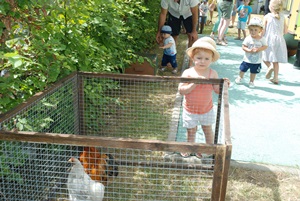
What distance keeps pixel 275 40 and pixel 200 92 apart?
3652 mm

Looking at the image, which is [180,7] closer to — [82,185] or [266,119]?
[266,119]

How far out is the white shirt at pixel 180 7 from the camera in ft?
20.0

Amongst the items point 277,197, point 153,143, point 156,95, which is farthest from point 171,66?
point 153,143

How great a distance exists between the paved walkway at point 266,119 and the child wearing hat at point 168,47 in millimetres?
1081

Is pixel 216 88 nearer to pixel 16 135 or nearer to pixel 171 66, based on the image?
pixel 16 135

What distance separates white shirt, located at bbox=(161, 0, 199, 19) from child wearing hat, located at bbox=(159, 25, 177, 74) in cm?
33

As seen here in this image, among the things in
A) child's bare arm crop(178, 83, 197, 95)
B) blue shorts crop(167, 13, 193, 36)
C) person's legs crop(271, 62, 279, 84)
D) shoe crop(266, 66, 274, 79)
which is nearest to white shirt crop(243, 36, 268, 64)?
person's legs crop(271, 62, 279, 84)

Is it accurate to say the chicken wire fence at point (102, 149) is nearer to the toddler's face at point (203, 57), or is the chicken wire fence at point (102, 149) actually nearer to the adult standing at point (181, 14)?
the toddler's face at point (203, 57)

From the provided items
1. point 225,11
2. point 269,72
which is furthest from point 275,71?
point 225,11

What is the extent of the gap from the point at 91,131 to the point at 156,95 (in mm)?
1917

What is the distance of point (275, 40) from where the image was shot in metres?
6.27

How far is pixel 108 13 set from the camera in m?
3.86


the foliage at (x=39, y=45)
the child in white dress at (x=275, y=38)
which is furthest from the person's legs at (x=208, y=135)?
the child in white dress at (x=275, y=38)

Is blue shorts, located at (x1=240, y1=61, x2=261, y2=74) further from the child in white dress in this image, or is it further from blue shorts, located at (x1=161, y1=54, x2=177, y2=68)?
A: blue shorts, located at (x1=161, y1=54, x2=177, y2=68)
